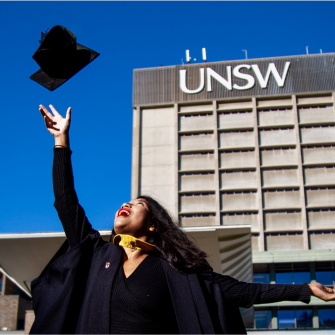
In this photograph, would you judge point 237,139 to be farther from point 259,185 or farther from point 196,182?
point 196,182

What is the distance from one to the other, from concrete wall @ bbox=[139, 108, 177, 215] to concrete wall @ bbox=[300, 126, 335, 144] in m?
14.2

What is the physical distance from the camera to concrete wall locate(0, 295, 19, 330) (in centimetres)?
2942

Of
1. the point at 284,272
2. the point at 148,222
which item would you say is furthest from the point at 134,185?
the point at 148,222

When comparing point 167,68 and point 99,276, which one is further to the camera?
point 167,68

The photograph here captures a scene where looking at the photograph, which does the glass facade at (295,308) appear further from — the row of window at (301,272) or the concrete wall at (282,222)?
the concrete wall at (282,222)

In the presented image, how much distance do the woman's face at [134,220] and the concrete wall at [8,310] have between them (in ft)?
98.4

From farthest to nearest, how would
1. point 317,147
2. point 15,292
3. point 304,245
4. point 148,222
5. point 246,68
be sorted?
point 246,68 < point 317,147 < point 304,245 < point 15,292 < point 148,222

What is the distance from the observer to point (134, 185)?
148ft

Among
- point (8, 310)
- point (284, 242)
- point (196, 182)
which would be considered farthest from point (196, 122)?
point (8, 310)

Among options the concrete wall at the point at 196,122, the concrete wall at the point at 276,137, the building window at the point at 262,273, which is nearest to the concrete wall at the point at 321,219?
the building window at the point at 262,273

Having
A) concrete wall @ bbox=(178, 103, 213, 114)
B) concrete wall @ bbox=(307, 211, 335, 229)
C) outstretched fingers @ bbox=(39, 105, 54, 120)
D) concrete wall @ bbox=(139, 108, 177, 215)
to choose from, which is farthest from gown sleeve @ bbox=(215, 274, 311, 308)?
concrete wall @ bbox=(178, 103, 213, 114)

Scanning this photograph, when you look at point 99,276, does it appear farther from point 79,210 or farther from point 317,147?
point 317,147

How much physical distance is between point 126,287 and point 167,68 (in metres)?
47.9

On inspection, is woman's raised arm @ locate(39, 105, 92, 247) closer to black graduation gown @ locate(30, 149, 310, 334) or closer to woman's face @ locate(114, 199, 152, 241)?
black graduation gown @ locate(30, 149, 310, 334)
